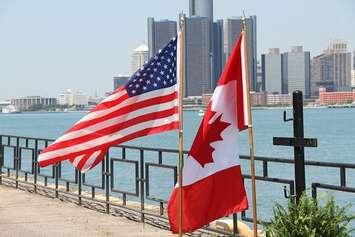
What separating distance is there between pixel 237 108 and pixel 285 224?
1161mm

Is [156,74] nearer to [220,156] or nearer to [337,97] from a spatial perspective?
[220,156]

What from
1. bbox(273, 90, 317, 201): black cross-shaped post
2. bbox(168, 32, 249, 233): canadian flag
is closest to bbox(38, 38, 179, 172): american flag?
bbox(168, 32, 249, 233): canadian flag

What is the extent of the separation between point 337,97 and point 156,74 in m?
194

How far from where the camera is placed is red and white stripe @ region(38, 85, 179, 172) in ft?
25.5

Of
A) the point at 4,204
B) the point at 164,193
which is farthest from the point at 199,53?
the point at 4,204

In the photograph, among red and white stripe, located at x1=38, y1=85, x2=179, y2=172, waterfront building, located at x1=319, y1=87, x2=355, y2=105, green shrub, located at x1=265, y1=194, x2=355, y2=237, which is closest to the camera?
green shrub, located at x1=265, y1=194, x2=355, y2=237

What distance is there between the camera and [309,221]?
612 centimetres

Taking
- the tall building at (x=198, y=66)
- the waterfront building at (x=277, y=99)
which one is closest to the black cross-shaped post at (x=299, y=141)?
the tall building at (x=198, y=66)

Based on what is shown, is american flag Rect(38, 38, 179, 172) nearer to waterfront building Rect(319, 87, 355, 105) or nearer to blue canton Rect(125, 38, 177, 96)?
blue canton Rect(125, 38, 177, 96)

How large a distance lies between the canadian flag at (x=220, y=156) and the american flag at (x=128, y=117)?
132 centimetres

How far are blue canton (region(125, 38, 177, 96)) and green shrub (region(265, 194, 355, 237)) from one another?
2.27 meters

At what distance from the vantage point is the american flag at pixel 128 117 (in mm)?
7793

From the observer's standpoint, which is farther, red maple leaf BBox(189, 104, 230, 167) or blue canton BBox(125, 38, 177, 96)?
blue canton BBox(125, 38, 177, 96)

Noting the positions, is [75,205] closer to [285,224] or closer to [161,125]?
[161,125]
